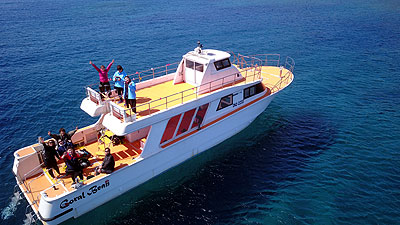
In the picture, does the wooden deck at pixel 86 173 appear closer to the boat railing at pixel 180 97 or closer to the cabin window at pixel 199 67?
the boat railing at pixel 180 97

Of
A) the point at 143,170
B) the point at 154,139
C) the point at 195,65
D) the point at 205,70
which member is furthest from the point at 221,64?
the point at 143,170

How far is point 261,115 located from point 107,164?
45.0 ft

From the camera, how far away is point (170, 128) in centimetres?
1658

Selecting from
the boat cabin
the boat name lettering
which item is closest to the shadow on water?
the boat name lettering

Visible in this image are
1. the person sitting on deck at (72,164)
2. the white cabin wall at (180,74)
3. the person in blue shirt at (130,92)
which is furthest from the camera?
the white cabin wall at (180,74)

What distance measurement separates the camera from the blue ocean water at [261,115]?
49.6 feet

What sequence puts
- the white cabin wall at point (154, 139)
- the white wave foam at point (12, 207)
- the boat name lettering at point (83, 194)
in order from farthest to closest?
the white cabin wall at point (154, 139) → the white wave foam at point (12, 207) → the boat name lettering at point (83, 194)

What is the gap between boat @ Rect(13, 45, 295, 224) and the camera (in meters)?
14.0

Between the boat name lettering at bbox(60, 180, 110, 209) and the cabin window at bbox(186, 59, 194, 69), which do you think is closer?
the boat name lettering at bbox(60, 180, 110, 209)

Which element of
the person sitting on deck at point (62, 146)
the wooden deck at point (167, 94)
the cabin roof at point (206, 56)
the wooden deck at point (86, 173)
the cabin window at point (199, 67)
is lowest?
the wooden deck at point (86, 173)

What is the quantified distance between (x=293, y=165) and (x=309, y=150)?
6.88 feet

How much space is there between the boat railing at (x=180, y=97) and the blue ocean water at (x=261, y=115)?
4.01m

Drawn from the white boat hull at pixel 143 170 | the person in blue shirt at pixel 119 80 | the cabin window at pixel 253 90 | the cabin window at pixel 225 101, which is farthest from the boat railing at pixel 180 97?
the white boat hull at pixel 143 170

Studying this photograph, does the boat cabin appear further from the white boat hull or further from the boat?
the white boat hull
